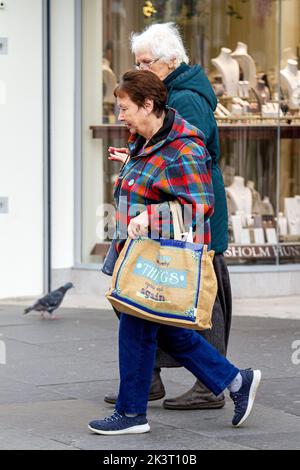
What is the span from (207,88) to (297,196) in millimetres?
5042

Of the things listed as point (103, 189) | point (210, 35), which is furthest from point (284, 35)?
point (103, 189)

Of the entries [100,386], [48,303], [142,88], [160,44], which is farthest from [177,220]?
[48,303]

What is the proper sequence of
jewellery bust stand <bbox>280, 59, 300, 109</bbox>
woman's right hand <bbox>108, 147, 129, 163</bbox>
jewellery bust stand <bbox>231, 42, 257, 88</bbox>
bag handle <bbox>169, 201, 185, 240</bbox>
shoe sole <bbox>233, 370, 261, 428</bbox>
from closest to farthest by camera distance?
bag handle <bbox>169, 201, 185, 240</bbox>
shoe sole <bbox>233, 370, 261, 428</bbox>
woman's right hand <bbox>108, 147, 129, 163</bbox>
jewellery bust stand <bbox>231, 42, 257, 88</bbox>
jewellery bust stand <bbox>280, 59, 300, 109</bbox>

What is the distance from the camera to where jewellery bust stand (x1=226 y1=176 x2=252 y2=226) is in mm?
11258

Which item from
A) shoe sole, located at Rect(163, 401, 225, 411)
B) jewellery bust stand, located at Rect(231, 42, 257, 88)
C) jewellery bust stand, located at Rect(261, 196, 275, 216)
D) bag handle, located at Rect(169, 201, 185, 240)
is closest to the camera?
bag handle, located at Rect(169, 201, 185, 240)

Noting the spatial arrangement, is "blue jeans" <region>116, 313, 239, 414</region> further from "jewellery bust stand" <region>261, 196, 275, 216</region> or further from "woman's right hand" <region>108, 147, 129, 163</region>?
"jewellery bust stand" <region>261, 196, 275, 216</region>

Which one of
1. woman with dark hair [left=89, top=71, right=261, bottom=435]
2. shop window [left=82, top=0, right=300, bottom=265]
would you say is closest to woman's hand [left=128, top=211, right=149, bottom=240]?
woman with dark hair [left=89, top=71, right=261, bottom=435]

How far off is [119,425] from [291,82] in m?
5.96

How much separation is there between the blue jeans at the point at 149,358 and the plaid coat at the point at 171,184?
0.46 meters

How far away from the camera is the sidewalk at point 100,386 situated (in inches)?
230

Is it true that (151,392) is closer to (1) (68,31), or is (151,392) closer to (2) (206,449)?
(2) (206,449)

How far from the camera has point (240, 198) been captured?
1128cm

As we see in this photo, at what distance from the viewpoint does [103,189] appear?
11234mm

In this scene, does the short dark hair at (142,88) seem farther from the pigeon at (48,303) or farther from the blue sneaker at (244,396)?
the pigeon at (48,303)
